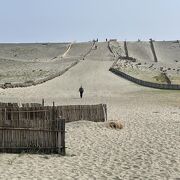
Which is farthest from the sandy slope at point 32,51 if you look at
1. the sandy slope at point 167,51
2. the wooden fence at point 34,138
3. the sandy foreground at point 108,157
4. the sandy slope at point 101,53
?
the wooden fence at point 34,138

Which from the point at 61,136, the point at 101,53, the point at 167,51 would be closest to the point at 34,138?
the point at 61,136

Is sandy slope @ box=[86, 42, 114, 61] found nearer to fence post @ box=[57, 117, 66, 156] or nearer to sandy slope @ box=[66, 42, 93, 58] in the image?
sandy slope @ box=[66, 42, 93, 58]

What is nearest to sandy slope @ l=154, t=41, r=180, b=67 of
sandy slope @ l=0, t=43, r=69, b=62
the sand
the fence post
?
sandy slope @ l=0, t=43, r=69, b=62

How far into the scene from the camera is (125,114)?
33.0 meters

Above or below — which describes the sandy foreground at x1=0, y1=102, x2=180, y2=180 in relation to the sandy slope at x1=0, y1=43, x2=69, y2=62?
below

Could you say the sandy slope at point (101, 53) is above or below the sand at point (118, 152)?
above

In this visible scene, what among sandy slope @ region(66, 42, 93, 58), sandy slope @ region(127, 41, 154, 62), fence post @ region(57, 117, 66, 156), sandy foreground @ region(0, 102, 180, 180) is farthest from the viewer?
sandy slope @ region(127, 41, 154, 62)

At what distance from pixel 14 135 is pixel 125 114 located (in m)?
14.8

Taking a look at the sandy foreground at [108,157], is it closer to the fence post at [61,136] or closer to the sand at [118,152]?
the sand at [118,152]

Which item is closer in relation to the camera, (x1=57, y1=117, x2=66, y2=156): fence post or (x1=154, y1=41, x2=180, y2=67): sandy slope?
(x1=57, y1=117, x2=66, y2=156): fence post

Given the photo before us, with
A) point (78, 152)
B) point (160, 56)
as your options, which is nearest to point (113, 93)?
point (78, 152)

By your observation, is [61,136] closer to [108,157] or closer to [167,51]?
[108,157]

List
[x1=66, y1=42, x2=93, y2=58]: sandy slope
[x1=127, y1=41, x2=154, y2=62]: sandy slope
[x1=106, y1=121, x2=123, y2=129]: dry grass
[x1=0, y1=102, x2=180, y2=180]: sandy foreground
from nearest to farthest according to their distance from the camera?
[x1=0, y1=102, x2=180, y2=180]: sandy foreground → [x1=106, y1=121, x2=123, y2=129]: dry grass → [x1=66, y1=42, x2=93, y2=58]: sandy slope → [x1=127, y1=41, x2=154, y2=62]: sandy slope

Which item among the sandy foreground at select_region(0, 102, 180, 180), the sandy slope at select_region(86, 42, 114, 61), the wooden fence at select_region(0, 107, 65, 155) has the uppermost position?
the sandy slope at select_region(86, 42, 114, 61)
